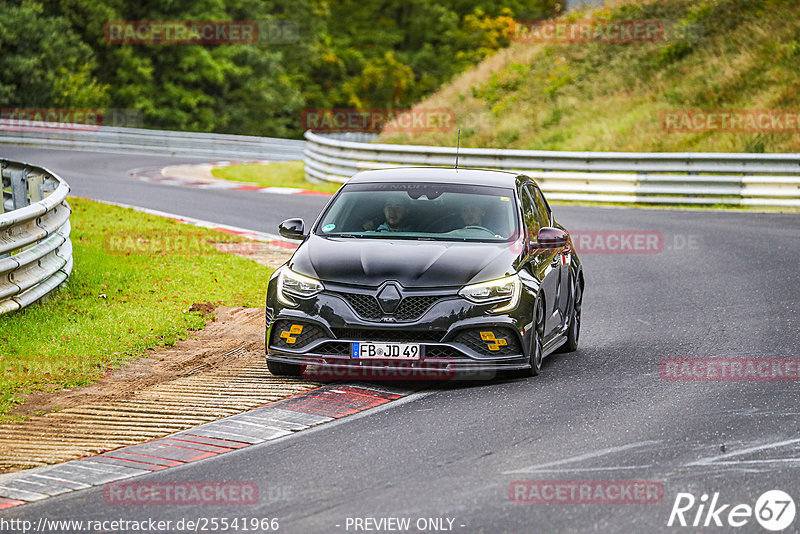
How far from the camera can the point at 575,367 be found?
985cm

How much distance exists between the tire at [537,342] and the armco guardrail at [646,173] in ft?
49.7

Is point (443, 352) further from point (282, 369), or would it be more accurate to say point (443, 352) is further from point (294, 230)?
point (294, 230)

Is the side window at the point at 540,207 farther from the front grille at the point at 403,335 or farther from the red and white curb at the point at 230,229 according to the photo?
the red and white curb at the point at 230,229

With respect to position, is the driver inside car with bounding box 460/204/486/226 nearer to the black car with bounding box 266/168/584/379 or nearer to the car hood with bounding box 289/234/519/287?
the black car with bounding box 266/168/584/379

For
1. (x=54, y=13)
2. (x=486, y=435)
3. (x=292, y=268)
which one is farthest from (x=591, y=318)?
(x=54, y=13)

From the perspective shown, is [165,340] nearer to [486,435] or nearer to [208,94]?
[486,435]

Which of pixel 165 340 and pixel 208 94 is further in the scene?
pixel 208 94

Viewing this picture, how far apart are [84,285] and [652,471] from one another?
7765 mm

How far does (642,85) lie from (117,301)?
25.2 metres

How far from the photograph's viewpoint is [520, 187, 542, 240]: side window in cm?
1014

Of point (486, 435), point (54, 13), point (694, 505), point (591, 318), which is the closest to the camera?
point (694, 505)

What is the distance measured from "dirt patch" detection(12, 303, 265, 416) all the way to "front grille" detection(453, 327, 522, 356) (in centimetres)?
217

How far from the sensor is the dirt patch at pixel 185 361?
874cm

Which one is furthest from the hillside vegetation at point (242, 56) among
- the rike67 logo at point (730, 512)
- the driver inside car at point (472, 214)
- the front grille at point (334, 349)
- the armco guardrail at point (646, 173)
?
the rike67 logo at point (730, 512)
